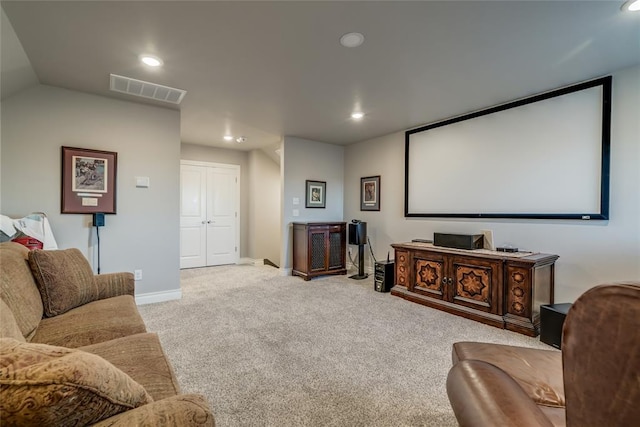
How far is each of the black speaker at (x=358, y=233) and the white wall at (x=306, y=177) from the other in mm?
845

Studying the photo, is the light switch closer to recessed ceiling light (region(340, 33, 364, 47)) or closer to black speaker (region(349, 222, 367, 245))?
recessed ceiling light (region(340, 33, 364, 47))

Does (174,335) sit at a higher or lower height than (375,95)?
lower

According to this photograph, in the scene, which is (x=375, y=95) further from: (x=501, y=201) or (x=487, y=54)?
(x=501, y=201)

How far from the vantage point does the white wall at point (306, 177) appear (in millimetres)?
4871

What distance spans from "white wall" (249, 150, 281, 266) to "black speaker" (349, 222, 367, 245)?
6.59 ft

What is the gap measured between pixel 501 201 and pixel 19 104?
17.0 feet

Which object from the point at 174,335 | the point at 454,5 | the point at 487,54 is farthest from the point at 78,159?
the point at 487,54

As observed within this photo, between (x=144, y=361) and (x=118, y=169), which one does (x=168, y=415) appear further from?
(x=118, y=169)

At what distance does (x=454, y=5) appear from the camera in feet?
5.77

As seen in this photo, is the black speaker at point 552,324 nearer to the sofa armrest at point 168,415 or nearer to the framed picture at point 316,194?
the sofa armrest at point 168,415

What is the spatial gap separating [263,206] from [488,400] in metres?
5.56

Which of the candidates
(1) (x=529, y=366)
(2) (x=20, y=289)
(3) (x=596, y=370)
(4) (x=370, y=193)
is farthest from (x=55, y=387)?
(4) (x=370, y=193)

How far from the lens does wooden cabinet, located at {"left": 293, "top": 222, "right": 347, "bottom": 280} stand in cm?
459

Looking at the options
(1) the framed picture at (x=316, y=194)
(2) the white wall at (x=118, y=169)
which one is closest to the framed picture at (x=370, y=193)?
(1) the framed picture at (x=316, y=194)
